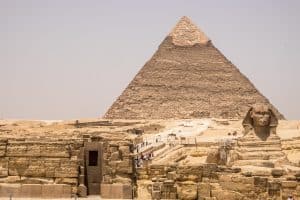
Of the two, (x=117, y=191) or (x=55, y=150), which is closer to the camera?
(x=117, y=191)

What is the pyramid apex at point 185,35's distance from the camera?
166m

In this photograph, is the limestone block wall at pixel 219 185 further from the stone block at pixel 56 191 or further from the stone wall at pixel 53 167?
the stone block at pixel 56 191

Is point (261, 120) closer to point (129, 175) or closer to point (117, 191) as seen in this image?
point (129, 175)

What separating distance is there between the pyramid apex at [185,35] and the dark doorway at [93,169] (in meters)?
155

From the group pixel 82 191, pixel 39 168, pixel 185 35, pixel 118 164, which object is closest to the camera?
pixel 82 191

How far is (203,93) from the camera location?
160m

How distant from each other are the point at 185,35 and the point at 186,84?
1321 cm

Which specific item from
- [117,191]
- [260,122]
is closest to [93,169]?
[117,191]

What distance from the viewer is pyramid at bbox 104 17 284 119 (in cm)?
15300

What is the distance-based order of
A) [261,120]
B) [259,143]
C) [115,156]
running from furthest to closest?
[261,120], [259,143], [115,156]

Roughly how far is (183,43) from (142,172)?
15515cm

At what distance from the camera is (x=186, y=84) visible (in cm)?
16075

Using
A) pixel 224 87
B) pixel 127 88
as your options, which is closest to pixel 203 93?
pixel 224 87

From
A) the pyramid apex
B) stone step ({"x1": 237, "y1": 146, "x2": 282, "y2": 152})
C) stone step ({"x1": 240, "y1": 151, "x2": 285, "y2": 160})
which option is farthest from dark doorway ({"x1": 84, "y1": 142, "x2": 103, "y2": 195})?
the pyramid apex
